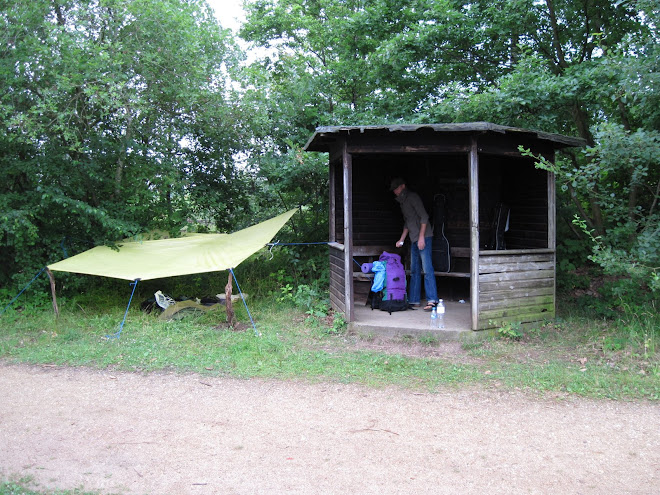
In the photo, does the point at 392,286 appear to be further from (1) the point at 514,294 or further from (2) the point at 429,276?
(1) the point at 514,294

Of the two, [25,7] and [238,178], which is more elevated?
[25,7]

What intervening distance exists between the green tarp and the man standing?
2.00 metres

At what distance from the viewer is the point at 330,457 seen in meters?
3.55

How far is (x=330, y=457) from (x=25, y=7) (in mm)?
7863

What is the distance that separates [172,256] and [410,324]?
365 centimetres

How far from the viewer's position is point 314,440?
3834 millimetres

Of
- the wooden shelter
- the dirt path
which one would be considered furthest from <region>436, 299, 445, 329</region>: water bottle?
the dirt path

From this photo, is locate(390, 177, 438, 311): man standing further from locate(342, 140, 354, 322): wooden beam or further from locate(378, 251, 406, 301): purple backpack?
locate(342, 140, 354, 322): wooden beam

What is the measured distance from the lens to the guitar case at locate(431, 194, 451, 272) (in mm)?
8414

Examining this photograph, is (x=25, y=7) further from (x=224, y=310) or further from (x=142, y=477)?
(x=142, y=477)

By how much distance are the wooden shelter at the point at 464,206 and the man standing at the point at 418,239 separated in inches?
18.0

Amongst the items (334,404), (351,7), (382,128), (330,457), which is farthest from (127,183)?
(351,7)

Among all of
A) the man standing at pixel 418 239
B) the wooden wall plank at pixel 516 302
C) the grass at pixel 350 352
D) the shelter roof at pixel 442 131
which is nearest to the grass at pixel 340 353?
the grass at pixel 350 352

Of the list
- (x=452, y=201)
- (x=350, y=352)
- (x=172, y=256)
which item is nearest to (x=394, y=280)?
(x=350, y=352)
